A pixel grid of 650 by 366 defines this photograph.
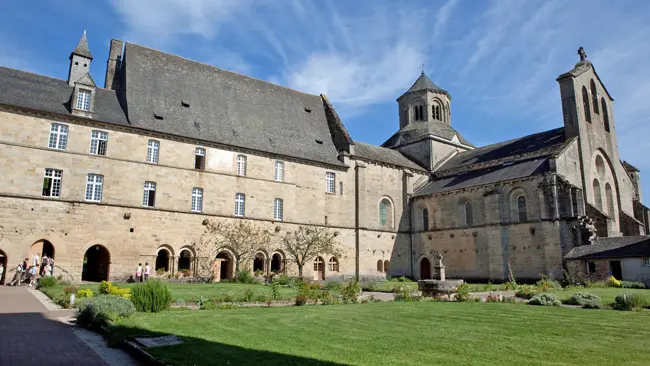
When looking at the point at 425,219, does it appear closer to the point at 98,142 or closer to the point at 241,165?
the point at 241,165

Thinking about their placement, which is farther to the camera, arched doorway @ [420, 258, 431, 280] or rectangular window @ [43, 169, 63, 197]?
arched doorway @ [420, 258, 431, 280]

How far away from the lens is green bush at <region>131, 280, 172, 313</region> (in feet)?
42.7

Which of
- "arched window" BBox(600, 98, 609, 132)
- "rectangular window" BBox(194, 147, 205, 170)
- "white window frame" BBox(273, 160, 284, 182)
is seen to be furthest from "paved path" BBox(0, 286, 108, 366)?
"arched window" BBox(600, 98, 609, 132)

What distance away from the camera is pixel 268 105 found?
36.0 m

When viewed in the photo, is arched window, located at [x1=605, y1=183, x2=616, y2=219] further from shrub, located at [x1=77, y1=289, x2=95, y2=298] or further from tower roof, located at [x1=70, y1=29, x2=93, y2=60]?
tower roof, located at [x1=70, y1=29, x2=93, y2=60]

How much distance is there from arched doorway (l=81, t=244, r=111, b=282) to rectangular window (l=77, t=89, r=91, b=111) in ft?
26.7

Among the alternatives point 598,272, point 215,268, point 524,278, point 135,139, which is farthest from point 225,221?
point 598,272

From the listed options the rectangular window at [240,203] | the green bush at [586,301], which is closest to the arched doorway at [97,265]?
the rectangular window at [240,203]

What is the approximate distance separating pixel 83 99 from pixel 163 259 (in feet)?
35.3

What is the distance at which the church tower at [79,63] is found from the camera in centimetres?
2817

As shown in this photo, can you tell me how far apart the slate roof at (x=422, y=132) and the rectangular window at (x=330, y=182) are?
12239 mm

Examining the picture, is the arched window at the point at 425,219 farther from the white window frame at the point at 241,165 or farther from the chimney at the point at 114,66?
the chimney at the point at 114,66

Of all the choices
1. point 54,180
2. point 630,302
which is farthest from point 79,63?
point 630,302

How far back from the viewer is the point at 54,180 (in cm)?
2459
